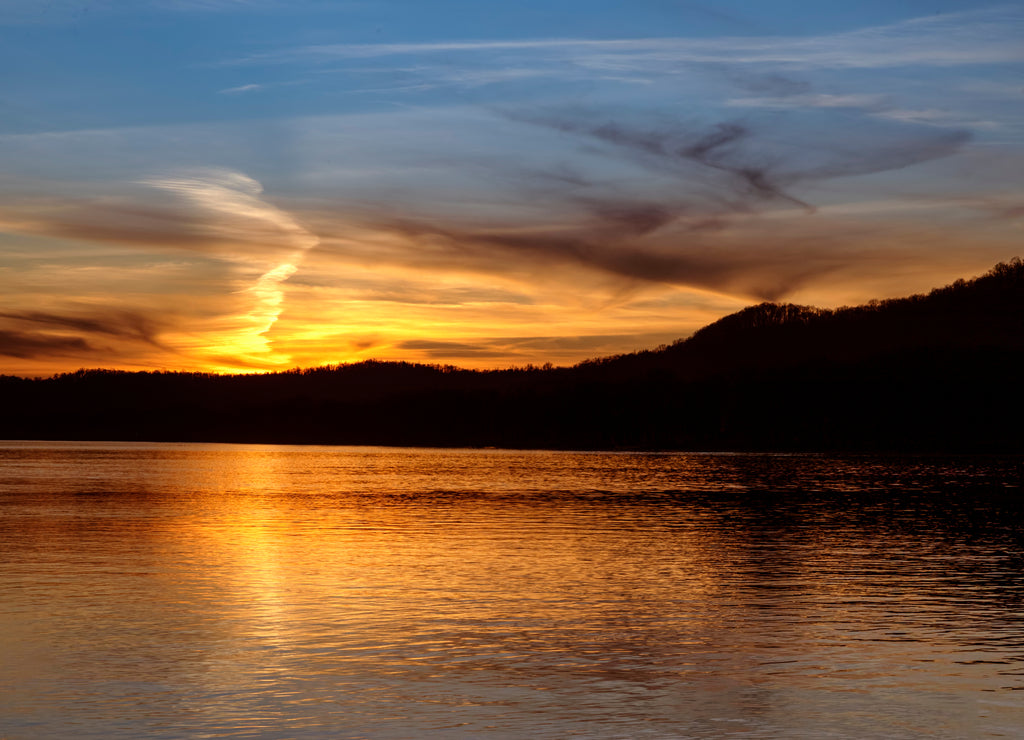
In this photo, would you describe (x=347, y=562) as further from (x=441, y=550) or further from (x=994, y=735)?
(x=994, y=735)

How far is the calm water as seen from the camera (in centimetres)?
1856

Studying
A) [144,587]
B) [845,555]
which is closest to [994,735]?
[144,587]

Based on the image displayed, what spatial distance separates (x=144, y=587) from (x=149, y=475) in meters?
99.7

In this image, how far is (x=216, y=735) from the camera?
1714 centimetres

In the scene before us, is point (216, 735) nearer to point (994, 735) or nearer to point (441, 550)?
point (994, 735)

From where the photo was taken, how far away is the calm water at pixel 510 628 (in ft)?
60.9

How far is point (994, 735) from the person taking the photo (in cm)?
1744

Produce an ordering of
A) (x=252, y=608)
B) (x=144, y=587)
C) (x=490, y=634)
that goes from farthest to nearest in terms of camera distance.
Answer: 1. (x=144, y=587)
2. (x=252, y=608)
3. (x=490, y=634)

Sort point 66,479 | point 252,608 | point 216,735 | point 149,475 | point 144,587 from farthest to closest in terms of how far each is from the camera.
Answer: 1. point 149,475
2. point 66,479
3. point 144,587
4. point 252,608
5. point 216,735

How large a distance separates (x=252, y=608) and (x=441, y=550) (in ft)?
52.2

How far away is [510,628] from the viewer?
26781mm

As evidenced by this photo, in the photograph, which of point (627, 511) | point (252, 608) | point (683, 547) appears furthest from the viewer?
point (627, 511)

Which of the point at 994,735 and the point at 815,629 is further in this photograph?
the point at 815,629

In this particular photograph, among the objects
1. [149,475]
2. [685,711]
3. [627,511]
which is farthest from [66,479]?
[685,711]
